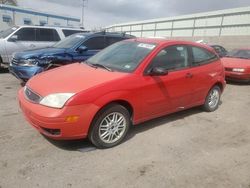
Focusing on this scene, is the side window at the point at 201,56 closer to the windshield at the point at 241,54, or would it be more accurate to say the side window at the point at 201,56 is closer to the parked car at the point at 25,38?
the windshield at the point at 241,54

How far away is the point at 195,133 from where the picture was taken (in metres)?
5.08

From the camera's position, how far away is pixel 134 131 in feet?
16.3

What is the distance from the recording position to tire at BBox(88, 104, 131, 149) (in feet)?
13.2

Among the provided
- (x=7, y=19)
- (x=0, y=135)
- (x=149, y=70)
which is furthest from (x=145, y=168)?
(x=7, y=19)

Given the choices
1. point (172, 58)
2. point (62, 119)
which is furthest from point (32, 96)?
point (172, 58)

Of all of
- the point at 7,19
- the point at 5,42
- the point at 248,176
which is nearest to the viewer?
the point at 248,176

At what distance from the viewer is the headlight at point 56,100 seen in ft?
12.3

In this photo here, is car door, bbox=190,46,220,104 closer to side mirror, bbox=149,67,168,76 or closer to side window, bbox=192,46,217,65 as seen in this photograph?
side window, bbox=192,46,217,65

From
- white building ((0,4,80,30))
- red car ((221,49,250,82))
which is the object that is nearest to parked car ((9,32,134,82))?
red car ((221,49,250,82))

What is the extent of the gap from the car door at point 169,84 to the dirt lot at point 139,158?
1.47 feet

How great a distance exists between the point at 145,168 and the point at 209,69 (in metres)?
3.22

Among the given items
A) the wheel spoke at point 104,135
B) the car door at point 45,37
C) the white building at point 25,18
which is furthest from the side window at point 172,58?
the white building at point 25,18

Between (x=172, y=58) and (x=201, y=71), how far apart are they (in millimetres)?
917

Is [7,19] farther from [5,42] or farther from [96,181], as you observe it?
[96,181]
